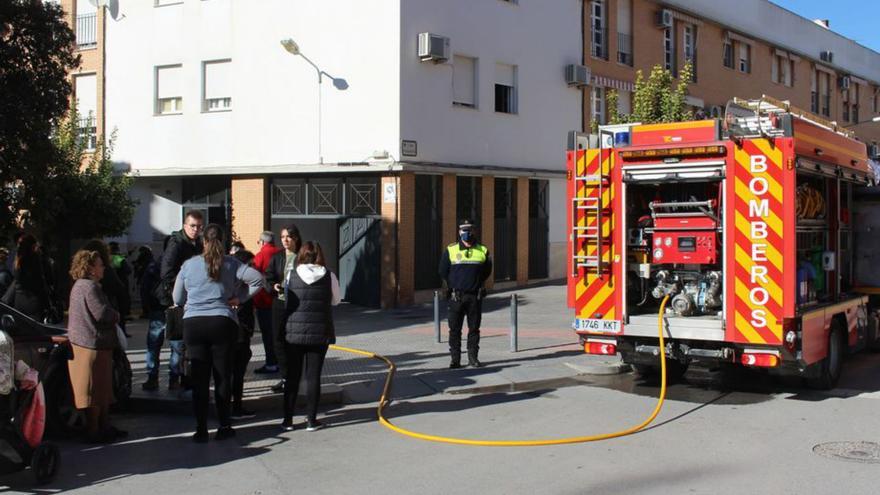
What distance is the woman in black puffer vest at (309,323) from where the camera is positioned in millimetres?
7781

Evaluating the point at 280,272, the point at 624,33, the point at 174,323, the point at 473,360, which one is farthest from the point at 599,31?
the point at 174,323

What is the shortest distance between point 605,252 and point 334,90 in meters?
11.7

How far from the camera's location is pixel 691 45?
96.3ft

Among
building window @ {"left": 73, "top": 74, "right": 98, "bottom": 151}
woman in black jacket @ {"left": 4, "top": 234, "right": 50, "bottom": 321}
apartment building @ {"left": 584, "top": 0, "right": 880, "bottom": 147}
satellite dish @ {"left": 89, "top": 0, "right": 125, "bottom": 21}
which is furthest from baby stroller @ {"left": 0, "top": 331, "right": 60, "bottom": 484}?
satellite dish @ {"left": 89, "top": 0, "right": 125, "bottom": 21}

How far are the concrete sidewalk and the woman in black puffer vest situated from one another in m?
1.10

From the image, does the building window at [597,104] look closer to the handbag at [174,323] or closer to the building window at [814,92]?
the building window at [814,92]

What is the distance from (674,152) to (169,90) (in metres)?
17.0

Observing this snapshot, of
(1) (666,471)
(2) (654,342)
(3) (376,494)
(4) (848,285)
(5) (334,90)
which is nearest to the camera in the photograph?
(3) (376,494)

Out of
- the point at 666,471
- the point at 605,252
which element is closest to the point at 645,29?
the point at 605,252

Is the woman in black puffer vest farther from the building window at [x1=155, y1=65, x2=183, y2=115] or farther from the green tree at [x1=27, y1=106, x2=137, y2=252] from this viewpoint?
the building window at [x1=155, y1=65, x2=183, y2=115]

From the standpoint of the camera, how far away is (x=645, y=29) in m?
27.1

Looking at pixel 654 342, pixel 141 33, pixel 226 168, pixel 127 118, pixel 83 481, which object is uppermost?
pixel 141 33

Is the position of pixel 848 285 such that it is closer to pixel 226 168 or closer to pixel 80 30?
pixel 226 168

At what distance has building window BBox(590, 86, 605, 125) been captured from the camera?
25188 millimetres
